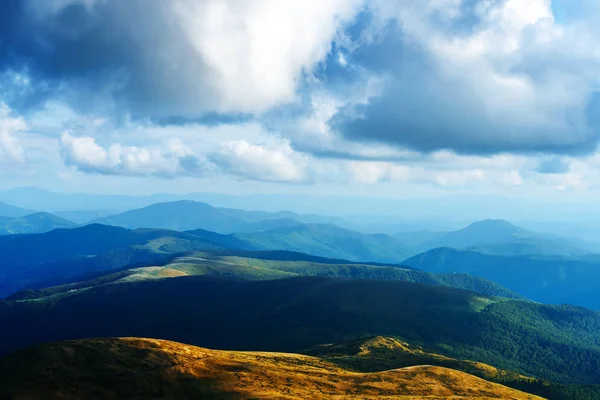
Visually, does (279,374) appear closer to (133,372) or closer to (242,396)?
(242,396)

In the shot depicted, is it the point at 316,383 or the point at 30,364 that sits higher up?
the point at 30,364

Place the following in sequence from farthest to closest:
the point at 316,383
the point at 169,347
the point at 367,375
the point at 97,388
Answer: the point at 367,375, the point at 169,347, the point at 316,383, the point at 97,388

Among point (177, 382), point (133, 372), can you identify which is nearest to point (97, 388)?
point (133, 372)

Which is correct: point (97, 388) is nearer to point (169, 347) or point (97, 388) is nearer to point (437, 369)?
point (169, 347)

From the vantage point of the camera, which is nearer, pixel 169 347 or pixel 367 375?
pixel 169 347

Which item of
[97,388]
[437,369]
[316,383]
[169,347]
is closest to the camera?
[97,388]

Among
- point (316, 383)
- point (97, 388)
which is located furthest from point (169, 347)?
point (316, 383)
